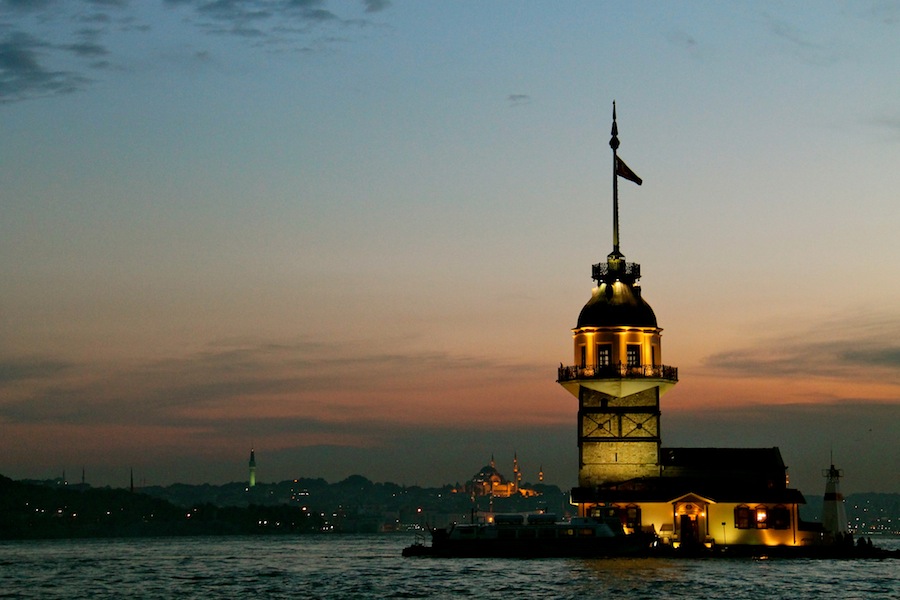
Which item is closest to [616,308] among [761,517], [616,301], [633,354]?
[616,301]

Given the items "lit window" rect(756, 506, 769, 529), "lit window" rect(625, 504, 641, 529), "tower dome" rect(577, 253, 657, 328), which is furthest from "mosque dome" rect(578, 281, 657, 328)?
"lit window" rect(756, 506, 769, 529)

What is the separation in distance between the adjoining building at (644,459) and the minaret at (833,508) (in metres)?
0.92

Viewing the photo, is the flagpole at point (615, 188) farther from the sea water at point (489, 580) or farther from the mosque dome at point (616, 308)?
the sea water at point (489, 580)

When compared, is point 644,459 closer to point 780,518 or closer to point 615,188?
point 780,518

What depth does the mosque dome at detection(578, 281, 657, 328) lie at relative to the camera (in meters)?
109

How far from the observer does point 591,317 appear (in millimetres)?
109812

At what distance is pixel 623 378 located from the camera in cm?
10738

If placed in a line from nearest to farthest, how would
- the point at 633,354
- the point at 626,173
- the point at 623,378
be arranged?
the point at 623,378, the point at 633,354, the point at 626,173

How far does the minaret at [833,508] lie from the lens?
103875mm

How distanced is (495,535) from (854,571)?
78.6 feet

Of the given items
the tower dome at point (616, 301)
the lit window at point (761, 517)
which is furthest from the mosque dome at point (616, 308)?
the lit window at point (761, 517)

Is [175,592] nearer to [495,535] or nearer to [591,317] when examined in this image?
[495,535]

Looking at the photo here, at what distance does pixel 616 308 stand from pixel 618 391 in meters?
6.11

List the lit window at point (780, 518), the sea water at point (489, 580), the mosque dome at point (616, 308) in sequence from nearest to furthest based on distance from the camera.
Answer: the sea water at point (489, 580) < the lit window at point (780, 518) < the mosque dome at point (616, 308)
